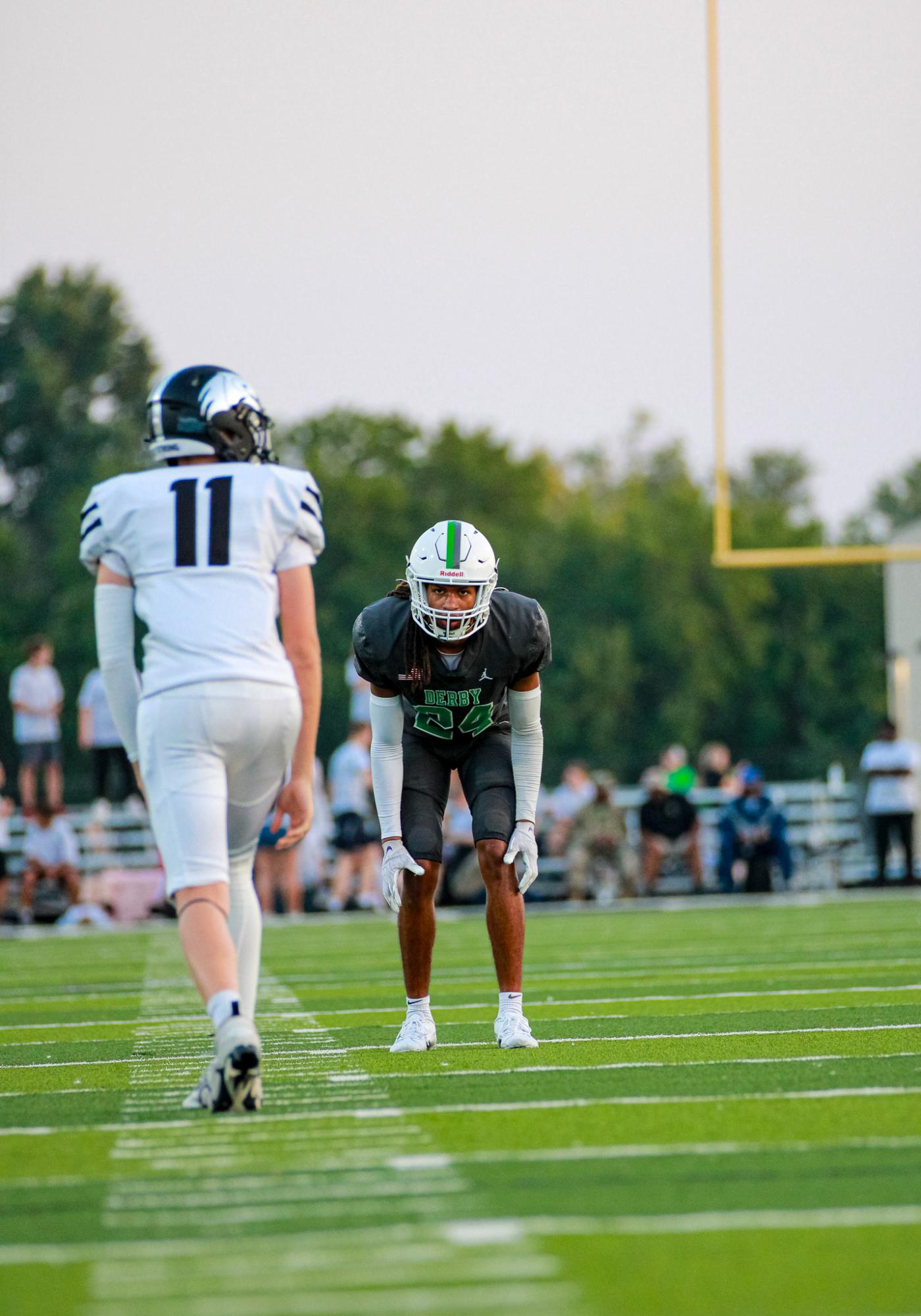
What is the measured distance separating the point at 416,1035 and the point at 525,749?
920 millimetres

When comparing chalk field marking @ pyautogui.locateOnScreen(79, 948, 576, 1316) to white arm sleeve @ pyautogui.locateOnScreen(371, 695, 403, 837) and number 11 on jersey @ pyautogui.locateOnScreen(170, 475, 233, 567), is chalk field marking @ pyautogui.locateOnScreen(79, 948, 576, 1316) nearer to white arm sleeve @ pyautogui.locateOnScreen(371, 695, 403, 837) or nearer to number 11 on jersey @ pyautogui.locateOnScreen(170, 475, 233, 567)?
white arm sleeve @ pyautogui.locateOnScreen(371, 695, 403, 837)

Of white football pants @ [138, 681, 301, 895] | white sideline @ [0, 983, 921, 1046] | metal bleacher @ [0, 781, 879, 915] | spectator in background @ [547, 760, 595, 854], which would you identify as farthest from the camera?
metal bleacher @ [0, 781, 879, 915]

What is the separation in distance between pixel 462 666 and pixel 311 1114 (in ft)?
5.91

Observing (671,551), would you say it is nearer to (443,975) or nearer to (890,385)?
(890,385)

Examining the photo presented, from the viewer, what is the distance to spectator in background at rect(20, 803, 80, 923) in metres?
16.8

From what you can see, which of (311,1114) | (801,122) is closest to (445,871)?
(801,122)

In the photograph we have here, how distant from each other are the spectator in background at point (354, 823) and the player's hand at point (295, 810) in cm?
1190

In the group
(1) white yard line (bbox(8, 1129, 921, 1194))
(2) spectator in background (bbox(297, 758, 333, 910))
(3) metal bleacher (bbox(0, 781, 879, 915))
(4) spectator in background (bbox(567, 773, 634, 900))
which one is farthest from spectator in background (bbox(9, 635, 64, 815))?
(1) white yard line (bbox(8, 1129, 921, 1194))

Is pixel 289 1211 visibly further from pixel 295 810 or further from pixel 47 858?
pixel 47 858

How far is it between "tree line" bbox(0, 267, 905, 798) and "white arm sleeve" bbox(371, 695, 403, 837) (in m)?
41.6

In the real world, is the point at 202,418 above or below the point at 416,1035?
above

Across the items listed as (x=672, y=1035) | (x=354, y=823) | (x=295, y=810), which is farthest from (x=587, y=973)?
(x=354, y=823)

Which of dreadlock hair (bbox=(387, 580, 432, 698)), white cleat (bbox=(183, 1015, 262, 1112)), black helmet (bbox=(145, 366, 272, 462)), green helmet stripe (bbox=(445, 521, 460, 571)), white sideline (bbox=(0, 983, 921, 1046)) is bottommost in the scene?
white sideline (bbox=(0, 983, 921, 1046))

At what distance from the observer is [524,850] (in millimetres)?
5938
